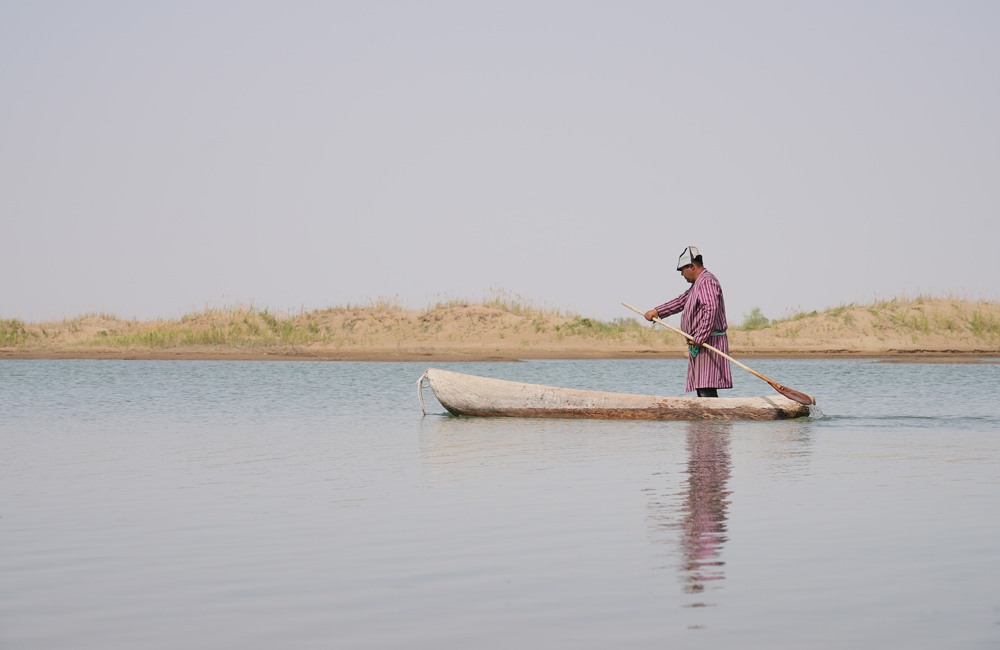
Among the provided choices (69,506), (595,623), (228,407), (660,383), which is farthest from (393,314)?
(595,623)

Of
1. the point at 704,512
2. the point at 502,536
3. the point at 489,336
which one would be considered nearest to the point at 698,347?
the point at 704,512

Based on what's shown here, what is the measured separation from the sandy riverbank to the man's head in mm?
24576

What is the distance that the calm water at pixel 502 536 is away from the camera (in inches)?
152

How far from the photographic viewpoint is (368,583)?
451cm

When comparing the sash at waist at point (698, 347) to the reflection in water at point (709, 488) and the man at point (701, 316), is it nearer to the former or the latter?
the man at point (701, 316)

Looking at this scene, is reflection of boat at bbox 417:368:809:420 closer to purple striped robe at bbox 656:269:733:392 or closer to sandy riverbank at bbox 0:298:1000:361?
purple striped robe at bbox 656:269:733:392

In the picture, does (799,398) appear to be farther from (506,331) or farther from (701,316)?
(506,331)

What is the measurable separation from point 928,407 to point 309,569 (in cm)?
1333

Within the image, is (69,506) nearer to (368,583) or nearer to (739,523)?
(368,583)

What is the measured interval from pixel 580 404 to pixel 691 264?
96.2 inches

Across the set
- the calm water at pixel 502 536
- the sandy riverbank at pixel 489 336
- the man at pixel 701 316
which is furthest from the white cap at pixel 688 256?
the sandy riverbank at pixel 489 336

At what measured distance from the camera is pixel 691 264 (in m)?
12.7

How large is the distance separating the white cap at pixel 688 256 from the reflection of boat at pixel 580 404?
5.71 ft

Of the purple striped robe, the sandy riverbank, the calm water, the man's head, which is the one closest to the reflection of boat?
the purple striped robe
